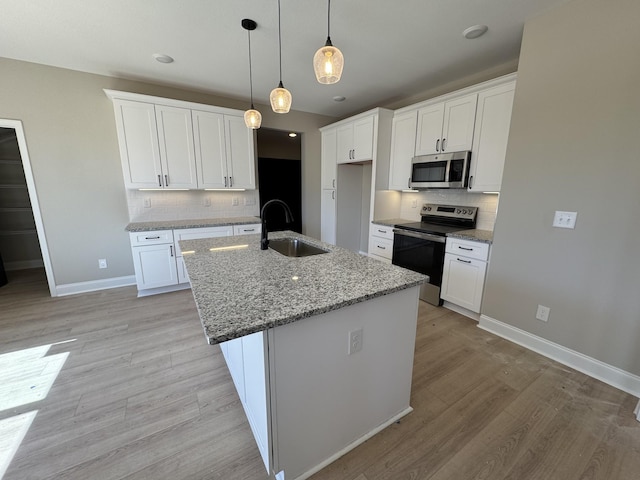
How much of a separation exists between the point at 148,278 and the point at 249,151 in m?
2.16

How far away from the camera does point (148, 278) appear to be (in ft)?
10.5

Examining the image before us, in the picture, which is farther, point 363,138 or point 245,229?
point 363,138

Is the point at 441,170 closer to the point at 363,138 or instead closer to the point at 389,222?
the point at 389,222

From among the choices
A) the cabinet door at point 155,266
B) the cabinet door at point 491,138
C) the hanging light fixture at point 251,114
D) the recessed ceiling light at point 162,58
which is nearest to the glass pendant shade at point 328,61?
the hanging light fixture at point 251,114

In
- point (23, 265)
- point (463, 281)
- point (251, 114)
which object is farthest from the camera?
point (23, 265)

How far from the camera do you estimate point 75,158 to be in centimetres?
312

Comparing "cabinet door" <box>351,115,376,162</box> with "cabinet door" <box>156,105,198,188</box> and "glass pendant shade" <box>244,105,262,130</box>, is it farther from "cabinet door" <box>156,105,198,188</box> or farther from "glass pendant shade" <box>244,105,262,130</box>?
"cabinet door" <box>156,105,198,188</box>

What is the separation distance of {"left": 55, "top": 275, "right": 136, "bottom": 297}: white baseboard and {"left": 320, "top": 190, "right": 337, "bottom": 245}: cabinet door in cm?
310

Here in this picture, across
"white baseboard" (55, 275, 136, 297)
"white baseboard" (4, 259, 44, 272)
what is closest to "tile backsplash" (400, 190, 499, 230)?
"white baseboard" (55, 275, 136, 297)

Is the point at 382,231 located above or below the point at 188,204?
below

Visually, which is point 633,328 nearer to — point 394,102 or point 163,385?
point 163,385

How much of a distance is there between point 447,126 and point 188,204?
3.59 meters

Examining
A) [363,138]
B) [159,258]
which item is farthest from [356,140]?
[159,258]

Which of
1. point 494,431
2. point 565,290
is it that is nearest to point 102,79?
point 494,431
